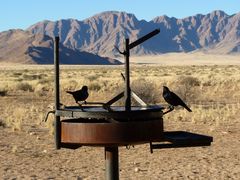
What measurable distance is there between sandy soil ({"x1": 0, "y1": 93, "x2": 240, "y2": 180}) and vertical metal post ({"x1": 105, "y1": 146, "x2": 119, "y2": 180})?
6.78 metres

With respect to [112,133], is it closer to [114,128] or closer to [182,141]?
[114,128]

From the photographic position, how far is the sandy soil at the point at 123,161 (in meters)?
11.5

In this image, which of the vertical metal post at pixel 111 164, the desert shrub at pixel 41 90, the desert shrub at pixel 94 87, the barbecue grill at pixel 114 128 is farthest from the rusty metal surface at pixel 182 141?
the desert shrub at pixel 94 87

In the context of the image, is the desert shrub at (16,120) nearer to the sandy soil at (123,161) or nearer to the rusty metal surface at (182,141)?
the sandy soil at (123,161)

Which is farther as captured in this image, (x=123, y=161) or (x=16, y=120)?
(x=16, y=120)

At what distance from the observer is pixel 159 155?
543 inches

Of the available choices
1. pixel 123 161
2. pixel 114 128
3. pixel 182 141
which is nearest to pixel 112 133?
pixel 114 128

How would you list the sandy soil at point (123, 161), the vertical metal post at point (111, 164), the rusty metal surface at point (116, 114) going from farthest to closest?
1. the sandy soil at point (123, 161)
2. the vertical metal post at point (111, 164)
3. the rusty metal surface at point (116, 114)

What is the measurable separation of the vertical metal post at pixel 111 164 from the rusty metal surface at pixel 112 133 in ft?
0.86

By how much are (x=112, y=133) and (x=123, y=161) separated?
8.95 meters

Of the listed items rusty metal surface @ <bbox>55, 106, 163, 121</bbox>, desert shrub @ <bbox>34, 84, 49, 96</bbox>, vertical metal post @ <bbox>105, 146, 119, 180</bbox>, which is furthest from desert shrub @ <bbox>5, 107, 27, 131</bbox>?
rusty metal surface @ <bbox>55, 106, 163, 121</bbox>

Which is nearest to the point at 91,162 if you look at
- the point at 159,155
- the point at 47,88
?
the point at 159,155

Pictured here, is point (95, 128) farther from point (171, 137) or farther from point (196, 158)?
point (196, 158)

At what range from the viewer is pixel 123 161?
13016 mm
